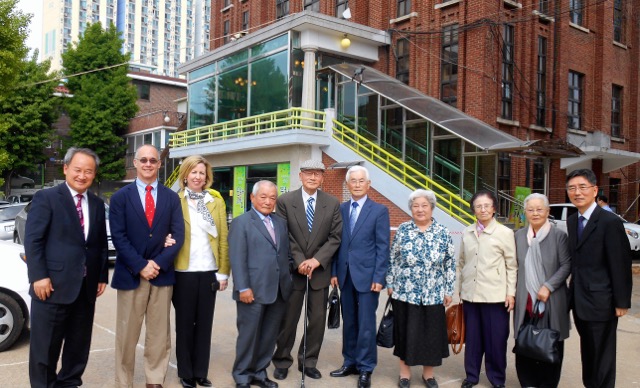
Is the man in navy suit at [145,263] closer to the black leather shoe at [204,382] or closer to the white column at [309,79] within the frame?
the black leather shoe at [204,382]

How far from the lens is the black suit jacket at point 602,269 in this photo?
15.2ft

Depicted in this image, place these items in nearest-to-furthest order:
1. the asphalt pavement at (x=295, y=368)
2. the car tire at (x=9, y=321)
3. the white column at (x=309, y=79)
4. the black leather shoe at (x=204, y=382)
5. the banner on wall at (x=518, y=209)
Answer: the black leather shoe at (x=204, y=382)
the asphalt pavement at (x=295, y=368)
the car tire at (x=9, y=321)
the banner on wall at (x=518, y=209)
the white column at (x=309, y=79)

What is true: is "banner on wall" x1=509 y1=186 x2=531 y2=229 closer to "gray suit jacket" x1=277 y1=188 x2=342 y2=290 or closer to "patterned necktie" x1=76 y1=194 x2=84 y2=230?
"gray suit jacket" x1=277 y1=188 x2=342 y2=290

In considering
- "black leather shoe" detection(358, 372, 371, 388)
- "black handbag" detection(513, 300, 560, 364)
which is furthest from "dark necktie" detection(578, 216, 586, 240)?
"black leather shoe" detection(358, 372, 371, 388)

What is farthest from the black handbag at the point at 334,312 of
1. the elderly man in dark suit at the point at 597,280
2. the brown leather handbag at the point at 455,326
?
the elderly man in dark suit at the point at 597,280

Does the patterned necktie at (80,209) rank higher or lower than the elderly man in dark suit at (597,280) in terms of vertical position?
higher

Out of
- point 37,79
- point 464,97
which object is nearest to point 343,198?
point 464,97

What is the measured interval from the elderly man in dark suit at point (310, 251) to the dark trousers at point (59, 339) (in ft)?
5.97

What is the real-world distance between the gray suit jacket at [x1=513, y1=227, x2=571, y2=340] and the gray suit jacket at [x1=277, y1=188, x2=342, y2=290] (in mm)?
1828

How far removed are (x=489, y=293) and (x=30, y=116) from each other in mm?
34817

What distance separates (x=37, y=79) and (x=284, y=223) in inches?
1318

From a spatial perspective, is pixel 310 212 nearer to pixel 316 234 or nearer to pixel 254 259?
pixel 316 234

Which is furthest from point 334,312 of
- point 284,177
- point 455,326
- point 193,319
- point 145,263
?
point 284,177

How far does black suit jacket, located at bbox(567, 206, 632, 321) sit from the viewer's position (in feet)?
15.2
